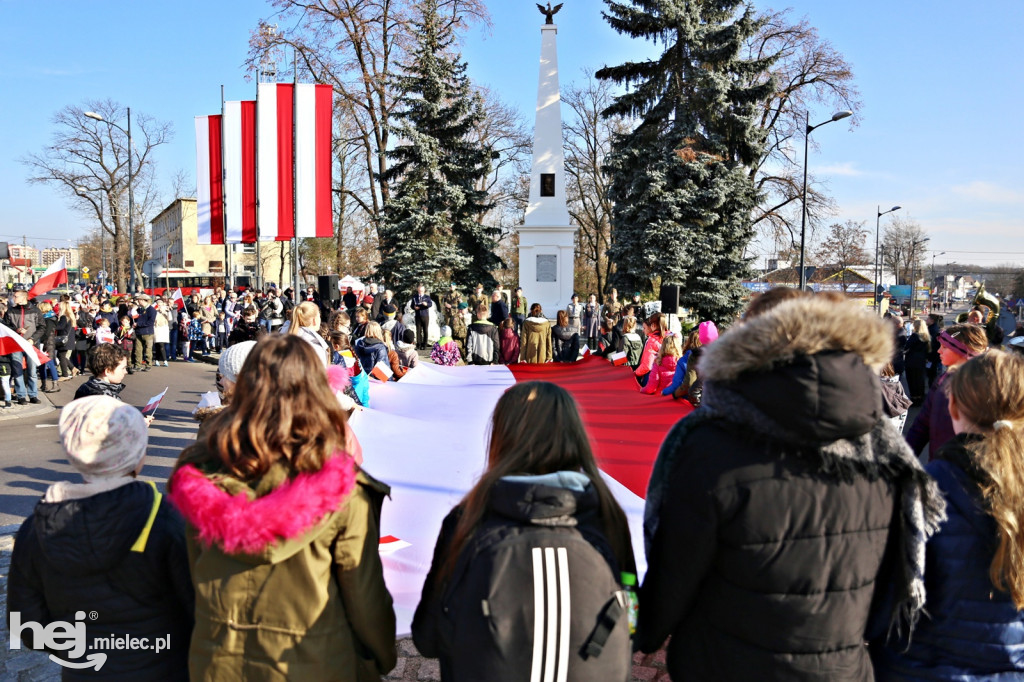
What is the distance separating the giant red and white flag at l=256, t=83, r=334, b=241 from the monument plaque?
15256mm

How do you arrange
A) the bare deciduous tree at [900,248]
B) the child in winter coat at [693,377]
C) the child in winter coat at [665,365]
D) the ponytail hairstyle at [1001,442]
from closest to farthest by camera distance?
the ponytail hairstyle at [1001,442], the child in winter coat at [693,377], the child in winter coat at [665,365], the bare deciduous tree at [900,248]

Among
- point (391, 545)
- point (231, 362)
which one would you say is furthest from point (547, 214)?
point (231, 362)

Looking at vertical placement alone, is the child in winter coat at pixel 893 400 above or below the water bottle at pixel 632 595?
above

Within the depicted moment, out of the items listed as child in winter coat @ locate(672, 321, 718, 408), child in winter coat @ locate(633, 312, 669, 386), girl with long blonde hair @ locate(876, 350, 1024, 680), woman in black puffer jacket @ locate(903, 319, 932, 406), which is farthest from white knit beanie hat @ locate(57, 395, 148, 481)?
woman in black puffer jacket @ locate(903, 319, 932, 406)

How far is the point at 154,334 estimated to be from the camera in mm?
17500

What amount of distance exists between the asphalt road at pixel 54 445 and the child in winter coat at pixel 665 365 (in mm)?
6078

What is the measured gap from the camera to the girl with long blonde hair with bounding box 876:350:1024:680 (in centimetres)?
219

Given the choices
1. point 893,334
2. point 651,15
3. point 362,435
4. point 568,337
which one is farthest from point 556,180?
point 893,334

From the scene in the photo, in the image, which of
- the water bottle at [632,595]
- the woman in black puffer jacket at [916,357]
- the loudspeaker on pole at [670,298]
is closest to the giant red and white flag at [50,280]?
the loudspeaker on pole at [670,298]

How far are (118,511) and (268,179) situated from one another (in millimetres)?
10772

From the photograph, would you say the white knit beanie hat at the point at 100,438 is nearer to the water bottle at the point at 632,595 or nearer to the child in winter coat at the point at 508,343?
the water bottle at the point at 632,595

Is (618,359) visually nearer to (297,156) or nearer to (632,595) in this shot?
(297,156)

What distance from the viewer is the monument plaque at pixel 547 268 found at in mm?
26781

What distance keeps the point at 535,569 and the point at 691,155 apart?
24648mm
